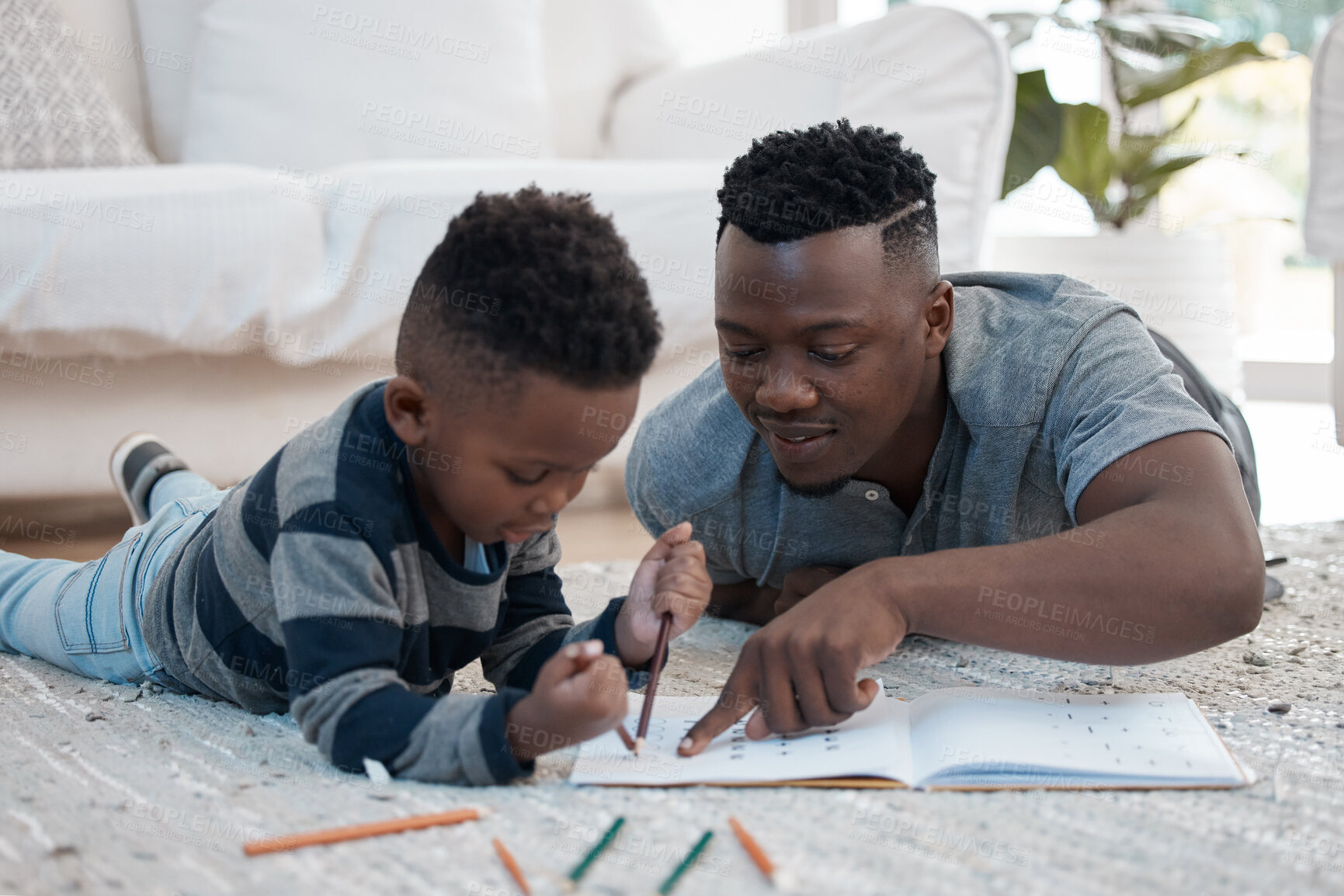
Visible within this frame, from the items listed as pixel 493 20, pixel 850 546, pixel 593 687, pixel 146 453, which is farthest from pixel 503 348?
pixel 493 20

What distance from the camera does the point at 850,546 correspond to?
1171 mm

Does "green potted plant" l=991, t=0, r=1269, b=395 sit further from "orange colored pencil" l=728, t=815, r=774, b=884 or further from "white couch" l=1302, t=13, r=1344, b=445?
"orange colored pencil" l=728, t=815, r=774, b=884

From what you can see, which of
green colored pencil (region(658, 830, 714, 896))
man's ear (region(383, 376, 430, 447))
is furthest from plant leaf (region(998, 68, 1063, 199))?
green colored pencil (region(658, 830, 714, 896))

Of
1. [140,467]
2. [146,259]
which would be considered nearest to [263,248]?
[146,259]

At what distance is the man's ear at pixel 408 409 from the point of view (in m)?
0.78

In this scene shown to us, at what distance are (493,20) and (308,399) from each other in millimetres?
838

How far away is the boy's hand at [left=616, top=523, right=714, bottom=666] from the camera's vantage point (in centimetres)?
85

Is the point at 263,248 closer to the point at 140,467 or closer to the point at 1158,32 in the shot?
the point at 140,467

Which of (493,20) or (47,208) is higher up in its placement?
(493,20)

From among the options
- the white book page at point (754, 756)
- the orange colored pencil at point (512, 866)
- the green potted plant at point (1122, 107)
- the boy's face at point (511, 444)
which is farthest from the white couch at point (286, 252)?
the orange colored pencil at point (512, 866)

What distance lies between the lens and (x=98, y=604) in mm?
1034

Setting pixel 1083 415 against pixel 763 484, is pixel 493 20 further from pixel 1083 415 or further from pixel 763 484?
pixel 1083 415

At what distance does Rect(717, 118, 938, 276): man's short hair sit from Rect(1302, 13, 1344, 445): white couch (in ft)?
3.95

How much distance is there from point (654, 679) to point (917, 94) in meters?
1.22
